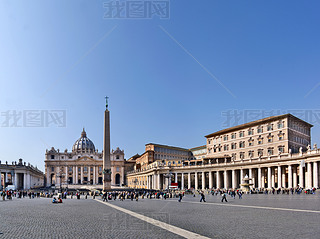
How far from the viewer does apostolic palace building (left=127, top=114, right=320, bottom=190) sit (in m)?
56.1

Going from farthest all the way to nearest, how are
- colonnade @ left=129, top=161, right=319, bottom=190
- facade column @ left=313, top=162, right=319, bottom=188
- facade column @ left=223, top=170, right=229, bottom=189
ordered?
facade column @ left=223, top=170, right=229, bottom=189 → colonnade @ left=129, top=161, right=319, bottom=190 → facade column @ left=313, top=162, right=319, bottom=188

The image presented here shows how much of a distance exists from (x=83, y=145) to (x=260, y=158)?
134751 millimetres

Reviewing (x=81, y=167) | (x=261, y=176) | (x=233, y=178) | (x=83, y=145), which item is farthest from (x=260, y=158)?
(x=83, y=145)

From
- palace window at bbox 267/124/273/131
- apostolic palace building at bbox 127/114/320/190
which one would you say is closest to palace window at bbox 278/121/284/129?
apostolic palace building at bbox 127/114/320/190

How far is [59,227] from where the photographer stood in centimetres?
1445

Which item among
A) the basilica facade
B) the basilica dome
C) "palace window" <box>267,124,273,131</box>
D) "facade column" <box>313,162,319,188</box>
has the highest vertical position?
"palace window" <box>267,124,273,131</box>

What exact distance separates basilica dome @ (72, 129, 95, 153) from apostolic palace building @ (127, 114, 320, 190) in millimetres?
98721

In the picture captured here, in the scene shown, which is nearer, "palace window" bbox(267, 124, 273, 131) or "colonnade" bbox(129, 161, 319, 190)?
"colonnade" bbox(129, 161, 319, 190)

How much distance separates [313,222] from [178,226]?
5677 mm

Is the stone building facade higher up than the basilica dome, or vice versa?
the basilica dome

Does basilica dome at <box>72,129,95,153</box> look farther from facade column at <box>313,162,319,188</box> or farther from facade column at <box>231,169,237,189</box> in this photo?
facade column at <box>313,162,319,188</box>

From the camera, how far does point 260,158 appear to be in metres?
62.9

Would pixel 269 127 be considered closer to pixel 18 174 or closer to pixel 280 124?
pixel 280 124

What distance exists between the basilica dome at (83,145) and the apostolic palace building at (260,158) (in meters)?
98.7
